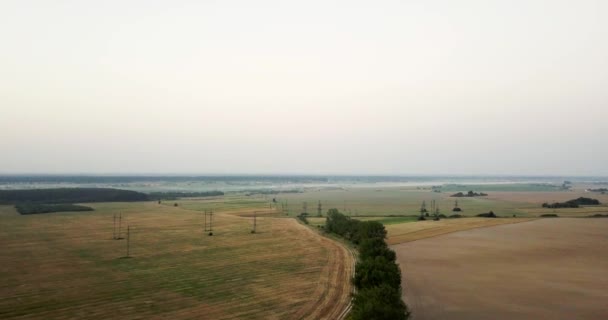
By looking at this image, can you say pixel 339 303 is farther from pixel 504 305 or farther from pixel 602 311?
pixel 602 311

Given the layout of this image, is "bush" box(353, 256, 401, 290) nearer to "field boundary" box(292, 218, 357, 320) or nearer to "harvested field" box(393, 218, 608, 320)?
"field boundary" box(292, 218, 357, 320)

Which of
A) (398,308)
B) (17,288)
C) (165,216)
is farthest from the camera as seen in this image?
(165,216)

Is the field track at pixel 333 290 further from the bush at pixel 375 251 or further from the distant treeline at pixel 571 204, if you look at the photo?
the distant treeline at pixel 571 204

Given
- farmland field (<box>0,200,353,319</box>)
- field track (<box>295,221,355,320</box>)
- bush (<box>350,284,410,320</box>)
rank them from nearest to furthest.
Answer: bush (<box>350,284,410,320</box>) → field track (<box>295,221,355,320</box>) → farmland field (<box>0,200,353,319</box>)

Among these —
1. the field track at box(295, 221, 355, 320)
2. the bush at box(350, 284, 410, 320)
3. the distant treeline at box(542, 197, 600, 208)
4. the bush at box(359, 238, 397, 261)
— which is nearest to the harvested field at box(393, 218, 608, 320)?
the bush at box(359, 238, 397, 261)

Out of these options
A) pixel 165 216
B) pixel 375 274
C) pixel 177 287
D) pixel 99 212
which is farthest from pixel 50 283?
pixel 99 212

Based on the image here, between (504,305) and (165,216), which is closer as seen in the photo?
(504,305)
